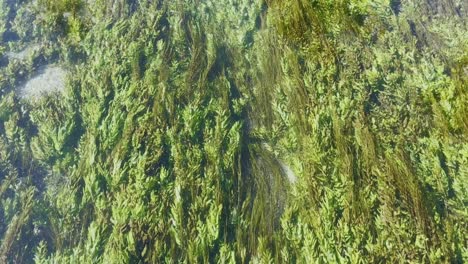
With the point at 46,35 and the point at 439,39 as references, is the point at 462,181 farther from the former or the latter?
the point at 46,35

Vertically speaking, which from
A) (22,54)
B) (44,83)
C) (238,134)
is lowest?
(238,134)

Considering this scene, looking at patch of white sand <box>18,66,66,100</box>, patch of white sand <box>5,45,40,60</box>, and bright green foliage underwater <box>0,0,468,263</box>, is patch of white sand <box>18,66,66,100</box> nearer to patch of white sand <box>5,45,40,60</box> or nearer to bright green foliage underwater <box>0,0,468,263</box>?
bright green foliage underwater <box>0,0,468,263</box>

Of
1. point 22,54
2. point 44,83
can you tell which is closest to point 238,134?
point 44,83

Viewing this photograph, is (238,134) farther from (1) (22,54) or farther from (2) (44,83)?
(1) (22,54)

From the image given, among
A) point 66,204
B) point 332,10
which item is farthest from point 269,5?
point 66,204

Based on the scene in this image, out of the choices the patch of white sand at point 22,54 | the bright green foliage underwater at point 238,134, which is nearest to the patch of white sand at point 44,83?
the bright green foliage underwater at point 238,134

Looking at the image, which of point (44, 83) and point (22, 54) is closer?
point (44, 83)

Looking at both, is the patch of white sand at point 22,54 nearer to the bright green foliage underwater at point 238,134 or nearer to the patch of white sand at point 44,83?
the bright green foliage underwater at point 238,134
